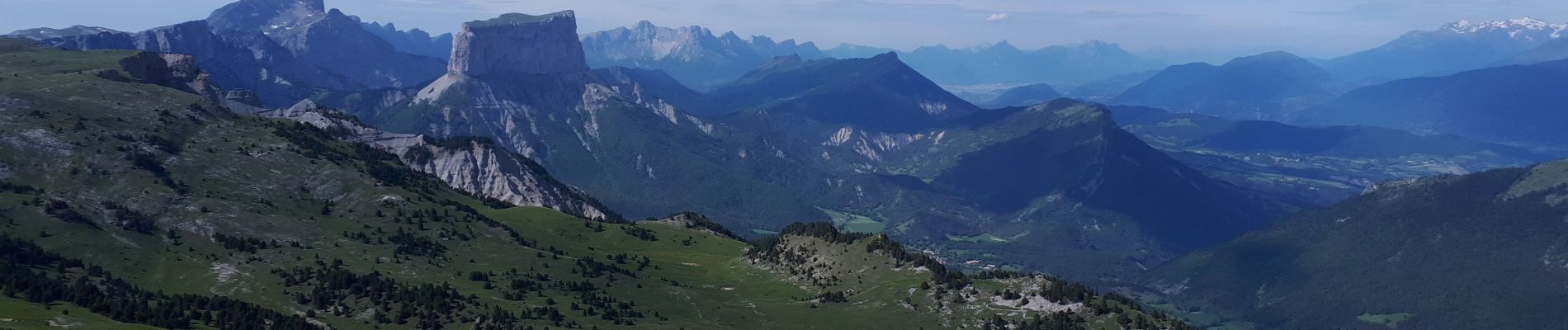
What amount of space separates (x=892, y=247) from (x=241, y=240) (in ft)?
354

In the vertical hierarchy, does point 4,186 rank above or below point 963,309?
above

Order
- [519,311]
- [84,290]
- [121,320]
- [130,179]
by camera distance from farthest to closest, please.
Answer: [130,179] → [519,311] → [84,290] → [121,320]

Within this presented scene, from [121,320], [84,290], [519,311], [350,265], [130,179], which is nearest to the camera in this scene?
[121,320]

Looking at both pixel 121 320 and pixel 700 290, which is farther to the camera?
pixel 700 290

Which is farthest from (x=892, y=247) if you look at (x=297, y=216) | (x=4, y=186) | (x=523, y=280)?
(x=4, y=186)

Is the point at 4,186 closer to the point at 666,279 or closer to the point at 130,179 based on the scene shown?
the point at 130,179

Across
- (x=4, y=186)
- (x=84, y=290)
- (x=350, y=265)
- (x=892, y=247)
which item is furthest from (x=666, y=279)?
(x=4, y=186)

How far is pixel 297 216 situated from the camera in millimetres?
196875

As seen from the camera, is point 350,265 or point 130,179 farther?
point 130,179

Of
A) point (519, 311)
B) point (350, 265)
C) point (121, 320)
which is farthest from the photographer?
point (350, 265)

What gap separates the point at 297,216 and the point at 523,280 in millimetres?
48743

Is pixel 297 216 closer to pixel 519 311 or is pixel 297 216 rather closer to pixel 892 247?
pixel 519 311

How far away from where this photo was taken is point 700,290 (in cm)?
19288

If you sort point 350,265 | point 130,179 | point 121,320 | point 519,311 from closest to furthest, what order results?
point 121,320, point 519,311, point 350,265, point 130,179
